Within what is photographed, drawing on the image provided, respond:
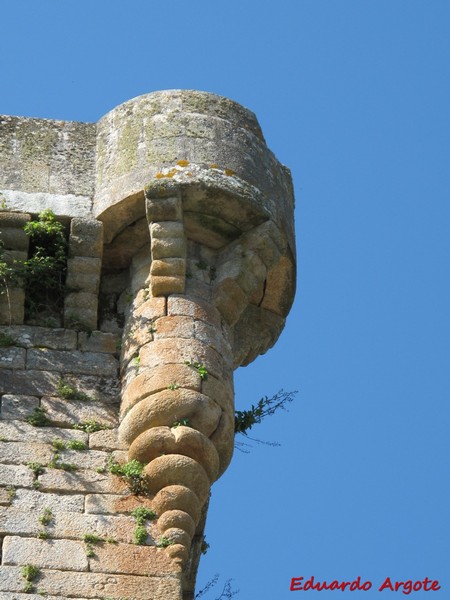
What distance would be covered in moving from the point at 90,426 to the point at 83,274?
1.13 metres

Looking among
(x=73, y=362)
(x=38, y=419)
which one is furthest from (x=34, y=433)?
(x=73, y=362)

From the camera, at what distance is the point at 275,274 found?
13102 mm

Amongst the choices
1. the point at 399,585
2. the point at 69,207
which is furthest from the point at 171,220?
the point at 399,585

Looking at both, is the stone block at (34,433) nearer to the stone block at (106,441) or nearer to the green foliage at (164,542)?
the stone block at (106,441)

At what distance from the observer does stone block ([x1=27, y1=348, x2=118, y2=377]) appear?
Result: 12305mm

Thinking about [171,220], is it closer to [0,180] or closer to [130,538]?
[0,180]

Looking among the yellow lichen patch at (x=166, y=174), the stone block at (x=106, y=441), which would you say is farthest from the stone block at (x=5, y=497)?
the yellow lichen patch at (x=166, y=174)

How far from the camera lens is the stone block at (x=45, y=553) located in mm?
11102

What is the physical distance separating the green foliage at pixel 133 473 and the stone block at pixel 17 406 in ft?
1.96

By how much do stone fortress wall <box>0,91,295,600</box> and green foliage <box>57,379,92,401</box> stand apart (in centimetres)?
1

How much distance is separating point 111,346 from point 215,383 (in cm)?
82

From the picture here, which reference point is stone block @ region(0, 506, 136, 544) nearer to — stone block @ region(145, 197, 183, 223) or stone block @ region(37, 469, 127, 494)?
stone block @ region(37, 469, 127, 494)

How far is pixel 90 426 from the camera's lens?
12000 mm

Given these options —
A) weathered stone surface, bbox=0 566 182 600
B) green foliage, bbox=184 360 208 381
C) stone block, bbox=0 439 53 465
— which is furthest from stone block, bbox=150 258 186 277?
weathered stone surface, bbox=0 566 182 600
